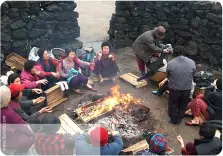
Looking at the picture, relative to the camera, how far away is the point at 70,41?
1084 centimetres

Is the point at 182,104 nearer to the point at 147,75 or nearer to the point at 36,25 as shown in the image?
the point at 147,75

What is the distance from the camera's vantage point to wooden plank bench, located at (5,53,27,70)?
934 centimetres

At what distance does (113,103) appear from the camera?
7.86 m

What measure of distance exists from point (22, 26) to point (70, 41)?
1774 mm

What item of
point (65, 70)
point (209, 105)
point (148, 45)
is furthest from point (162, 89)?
point (65, 70)

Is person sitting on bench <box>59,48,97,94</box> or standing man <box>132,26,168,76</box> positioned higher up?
standing man <box>132,26,168,76</box>

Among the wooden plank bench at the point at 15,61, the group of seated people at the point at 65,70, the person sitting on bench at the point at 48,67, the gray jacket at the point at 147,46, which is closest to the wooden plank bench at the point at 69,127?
the group of seated people at the point at 65,70

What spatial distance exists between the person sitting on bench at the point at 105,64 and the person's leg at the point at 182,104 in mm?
2441

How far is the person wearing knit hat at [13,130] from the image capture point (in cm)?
533

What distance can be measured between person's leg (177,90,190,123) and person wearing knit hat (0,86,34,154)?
353 cm

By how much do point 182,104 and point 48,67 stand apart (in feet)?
11.7

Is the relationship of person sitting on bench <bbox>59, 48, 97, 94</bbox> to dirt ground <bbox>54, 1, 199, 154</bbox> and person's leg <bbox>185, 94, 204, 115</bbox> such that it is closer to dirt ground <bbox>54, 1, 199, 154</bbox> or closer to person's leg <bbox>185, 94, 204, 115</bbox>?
dirt ground <bbox>54, 1, 199, 154</bbox>

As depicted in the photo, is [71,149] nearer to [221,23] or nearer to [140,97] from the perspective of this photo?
[140,97]

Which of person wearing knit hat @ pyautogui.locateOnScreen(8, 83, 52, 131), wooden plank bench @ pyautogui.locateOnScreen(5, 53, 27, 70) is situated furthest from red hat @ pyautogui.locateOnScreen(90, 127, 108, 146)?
wooden plank bench @ pyautogui.locateOnScreen(5, 53, 27, 70)
